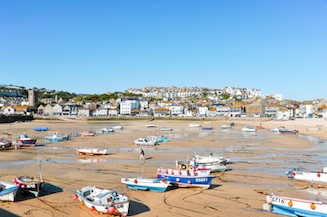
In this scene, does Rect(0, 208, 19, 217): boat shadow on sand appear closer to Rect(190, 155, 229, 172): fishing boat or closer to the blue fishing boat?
the blue fishing boat

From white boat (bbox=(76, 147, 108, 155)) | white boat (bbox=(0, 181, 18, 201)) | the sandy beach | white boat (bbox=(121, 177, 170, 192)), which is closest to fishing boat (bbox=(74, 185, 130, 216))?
the sandy beach

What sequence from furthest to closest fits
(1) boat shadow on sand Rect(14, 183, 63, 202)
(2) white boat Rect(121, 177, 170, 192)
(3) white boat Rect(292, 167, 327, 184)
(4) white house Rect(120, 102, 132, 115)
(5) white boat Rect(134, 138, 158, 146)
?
(4) white house Rect(120, 102, 132, 115) < (5) white boat Rect(134, 138, 158, 146) < (3) white boat Rect(292, 167, 327, 184) < (2) white boat Rect(121, 177, 170, 192) < (1) boat shadow on sand Rect(14, 183, 63, 202)

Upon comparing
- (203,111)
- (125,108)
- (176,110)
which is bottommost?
(203,111)

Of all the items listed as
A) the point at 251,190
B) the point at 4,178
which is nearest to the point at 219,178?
the point at 251,190

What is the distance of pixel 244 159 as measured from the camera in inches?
1082

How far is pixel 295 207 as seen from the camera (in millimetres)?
12750

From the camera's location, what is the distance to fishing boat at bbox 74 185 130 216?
41.1 ft

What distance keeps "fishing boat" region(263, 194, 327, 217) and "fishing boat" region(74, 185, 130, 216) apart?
597cm

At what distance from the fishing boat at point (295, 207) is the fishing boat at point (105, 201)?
5971 mm

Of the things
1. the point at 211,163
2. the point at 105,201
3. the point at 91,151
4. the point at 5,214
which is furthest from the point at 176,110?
the point at 5,214

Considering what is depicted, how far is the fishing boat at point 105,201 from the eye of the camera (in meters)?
12.5

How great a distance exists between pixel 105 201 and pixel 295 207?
7565 millimetres

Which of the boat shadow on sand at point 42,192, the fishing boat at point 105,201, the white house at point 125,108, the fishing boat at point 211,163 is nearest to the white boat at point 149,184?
the fishing boat at point 105,201

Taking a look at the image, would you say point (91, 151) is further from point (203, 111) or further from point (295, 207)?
point (203, 111)
